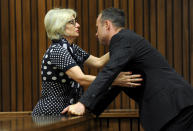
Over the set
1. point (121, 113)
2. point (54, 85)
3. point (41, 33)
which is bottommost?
point (121, 113)

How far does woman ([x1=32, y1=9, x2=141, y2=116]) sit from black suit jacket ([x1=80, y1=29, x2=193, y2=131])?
8cm

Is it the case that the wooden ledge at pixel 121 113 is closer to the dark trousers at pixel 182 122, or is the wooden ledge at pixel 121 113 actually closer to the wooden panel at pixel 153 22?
the wooden panel at pixel 153 22

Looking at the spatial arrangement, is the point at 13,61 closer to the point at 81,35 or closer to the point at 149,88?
the point at 81,35

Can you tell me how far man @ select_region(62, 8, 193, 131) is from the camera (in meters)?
1.91

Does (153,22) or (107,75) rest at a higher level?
(153,22)

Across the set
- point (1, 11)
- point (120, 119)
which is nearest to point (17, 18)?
point (1, 11)

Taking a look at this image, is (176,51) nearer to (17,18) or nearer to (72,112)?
(17,18)

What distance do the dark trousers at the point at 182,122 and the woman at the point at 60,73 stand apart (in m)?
0.28

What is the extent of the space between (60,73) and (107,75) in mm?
448

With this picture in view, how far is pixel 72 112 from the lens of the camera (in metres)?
1.90

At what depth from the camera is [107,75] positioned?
1.92 m

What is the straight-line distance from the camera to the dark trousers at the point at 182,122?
1.91m

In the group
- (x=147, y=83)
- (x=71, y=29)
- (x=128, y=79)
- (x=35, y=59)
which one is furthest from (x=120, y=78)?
(x=35, y=59)

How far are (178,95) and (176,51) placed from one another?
155cm
